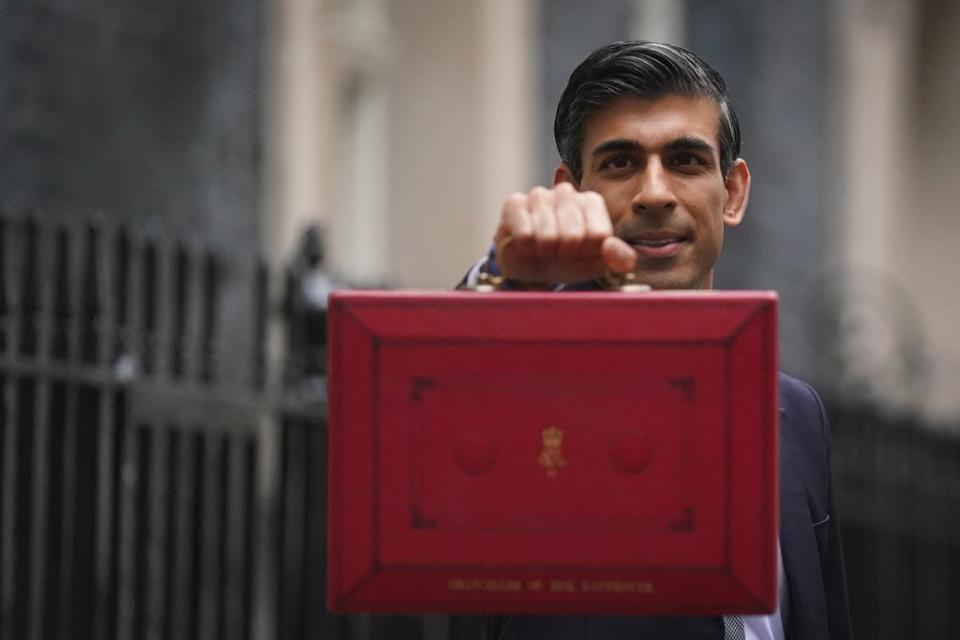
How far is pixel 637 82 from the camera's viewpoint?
2170 mm

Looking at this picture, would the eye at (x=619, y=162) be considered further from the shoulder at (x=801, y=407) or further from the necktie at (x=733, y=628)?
the necktie at (x=733, y=628)

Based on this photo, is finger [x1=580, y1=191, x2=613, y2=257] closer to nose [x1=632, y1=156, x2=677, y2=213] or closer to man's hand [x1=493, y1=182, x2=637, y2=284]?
man's hand [x1=493, y1=182, x2=637, y2=284]

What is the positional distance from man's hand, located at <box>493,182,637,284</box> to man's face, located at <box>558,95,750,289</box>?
237 mm

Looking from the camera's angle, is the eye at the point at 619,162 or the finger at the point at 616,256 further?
the eye at the point at 619,162

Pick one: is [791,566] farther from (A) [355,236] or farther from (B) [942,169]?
(B) [942,169]

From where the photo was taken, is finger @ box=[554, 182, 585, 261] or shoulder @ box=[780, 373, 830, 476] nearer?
finger @ box=[554, 182, 585, 261]

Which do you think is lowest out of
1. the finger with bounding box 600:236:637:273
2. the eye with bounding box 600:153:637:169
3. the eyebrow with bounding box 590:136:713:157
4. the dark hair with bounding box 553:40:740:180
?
the finger with bounding box 600:236:637:273

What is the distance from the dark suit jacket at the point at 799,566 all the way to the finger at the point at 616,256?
0.49 metres

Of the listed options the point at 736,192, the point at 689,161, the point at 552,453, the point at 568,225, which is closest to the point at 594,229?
the point at 568,225

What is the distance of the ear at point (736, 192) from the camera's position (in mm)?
2365

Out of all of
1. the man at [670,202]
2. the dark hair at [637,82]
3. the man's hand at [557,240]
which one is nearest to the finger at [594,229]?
the man's hand at [557,240]

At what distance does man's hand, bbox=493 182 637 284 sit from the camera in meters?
1.88

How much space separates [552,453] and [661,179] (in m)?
0.49

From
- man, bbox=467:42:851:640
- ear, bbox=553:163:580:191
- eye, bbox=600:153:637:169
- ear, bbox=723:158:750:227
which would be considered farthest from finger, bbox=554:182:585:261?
ear, bbox=723:158:750:227
